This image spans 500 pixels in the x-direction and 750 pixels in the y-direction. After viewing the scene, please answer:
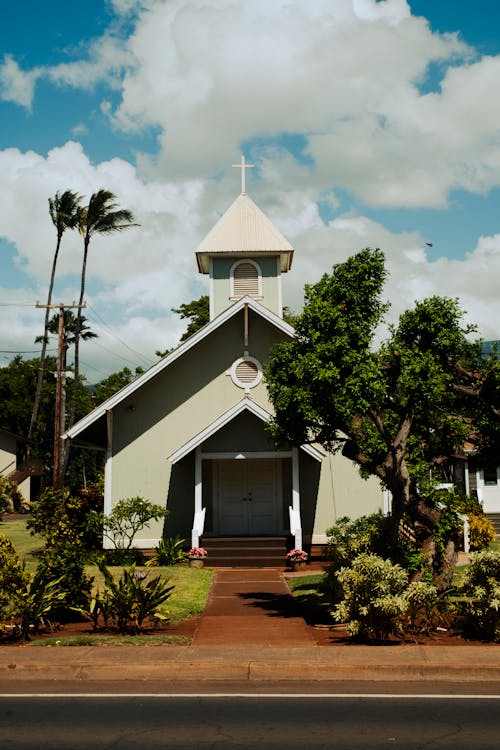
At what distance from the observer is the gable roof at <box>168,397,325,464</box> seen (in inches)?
858

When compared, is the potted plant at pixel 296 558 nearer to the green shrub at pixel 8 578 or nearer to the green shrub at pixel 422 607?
the green shrub at pixel 422 607

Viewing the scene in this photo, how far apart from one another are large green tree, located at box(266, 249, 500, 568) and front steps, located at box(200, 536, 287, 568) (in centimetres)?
785

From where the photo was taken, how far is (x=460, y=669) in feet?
33.8

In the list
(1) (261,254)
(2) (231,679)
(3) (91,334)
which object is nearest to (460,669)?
(2) (231,679)

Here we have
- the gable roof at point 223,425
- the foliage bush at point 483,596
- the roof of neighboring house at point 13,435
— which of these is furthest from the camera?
the roof of neighboring house at point 13,435

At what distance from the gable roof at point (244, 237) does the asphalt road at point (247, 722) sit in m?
18.9

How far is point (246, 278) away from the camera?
2677 centimetres

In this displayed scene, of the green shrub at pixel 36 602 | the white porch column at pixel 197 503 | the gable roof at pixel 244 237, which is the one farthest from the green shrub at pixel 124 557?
A: the gable roof at pixel 244 237

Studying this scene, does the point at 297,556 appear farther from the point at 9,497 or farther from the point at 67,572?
the point at 9,497

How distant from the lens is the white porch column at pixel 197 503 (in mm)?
21587

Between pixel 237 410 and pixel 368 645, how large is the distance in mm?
10822

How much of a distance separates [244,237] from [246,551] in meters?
10.9

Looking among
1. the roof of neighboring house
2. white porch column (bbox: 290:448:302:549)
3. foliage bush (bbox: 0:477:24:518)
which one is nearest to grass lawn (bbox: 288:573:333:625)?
white porch column (bbox: 290:448:302:549)

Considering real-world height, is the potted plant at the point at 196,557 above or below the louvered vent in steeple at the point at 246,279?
below
